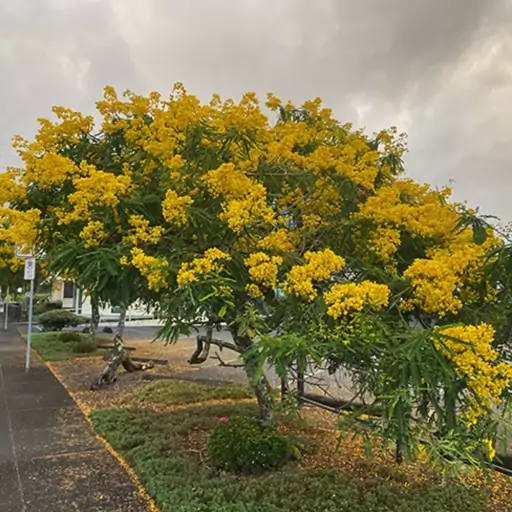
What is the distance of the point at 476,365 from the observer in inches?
89.0

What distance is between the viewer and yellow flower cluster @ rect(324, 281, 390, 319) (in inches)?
104

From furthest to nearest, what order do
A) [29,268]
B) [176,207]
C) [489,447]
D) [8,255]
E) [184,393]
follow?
[29,268]
[184,393]
[8,255]
[176,207]
[489,447]

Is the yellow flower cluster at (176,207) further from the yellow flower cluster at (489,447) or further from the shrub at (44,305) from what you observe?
the shrub at (44,305)

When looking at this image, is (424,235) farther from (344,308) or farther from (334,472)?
(334,472)

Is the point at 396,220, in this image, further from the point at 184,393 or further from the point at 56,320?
the point at 56,320

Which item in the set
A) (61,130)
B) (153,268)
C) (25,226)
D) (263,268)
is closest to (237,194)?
(263,268)

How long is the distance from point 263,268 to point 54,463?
10.3 feet

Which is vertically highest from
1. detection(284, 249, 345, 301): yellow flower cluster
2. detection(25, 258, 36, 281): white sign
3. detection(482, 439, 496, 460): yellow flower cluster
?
detection(25, 258, 36, 281): white sign

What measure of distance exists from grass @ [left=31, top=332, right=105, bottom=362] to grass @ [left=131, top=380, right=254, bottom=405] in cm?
418

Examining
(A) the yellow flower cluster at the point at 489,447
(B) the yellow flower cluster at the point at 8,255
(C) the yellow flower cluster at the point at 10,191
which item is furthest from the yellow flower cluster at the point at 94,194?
(B) the yellow flower cluster at the point at 8,255

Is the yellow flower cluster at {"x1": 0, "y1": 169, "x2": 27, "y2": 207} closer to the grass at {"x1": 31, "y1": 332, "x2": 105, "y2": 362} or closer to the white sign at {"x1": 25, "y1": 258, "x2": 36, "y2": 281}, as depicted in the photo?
the white sign at {"x1": 25, "y1": 258, "x2": 36, "y2": 281}

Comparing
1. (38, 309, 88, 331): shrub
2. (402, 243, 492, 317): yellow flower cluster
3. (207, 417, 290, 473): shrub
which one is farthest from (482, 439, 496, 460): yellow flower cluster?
(38, 309, 88, 331): shrub

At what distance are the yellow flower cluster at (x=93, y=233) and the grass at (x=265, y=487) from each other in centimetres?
209

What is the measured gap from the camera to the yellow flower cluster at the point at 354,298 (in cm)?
263
